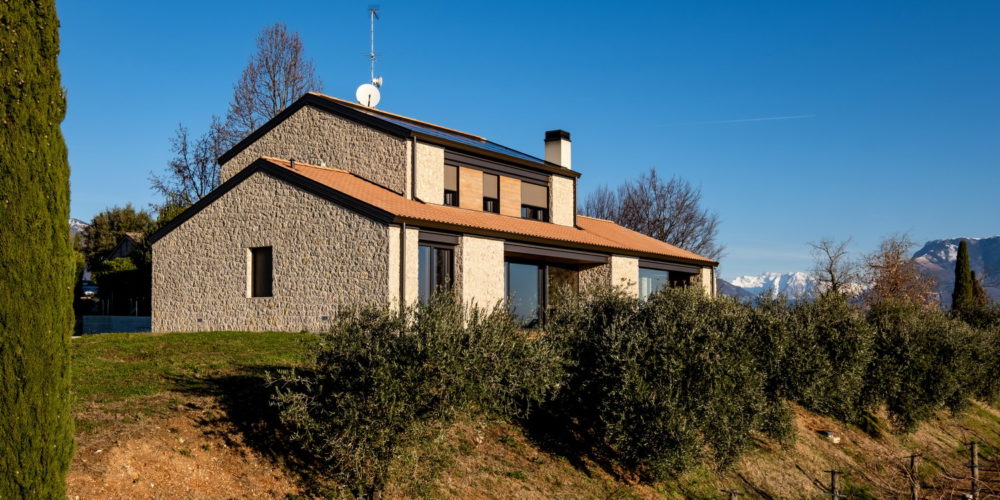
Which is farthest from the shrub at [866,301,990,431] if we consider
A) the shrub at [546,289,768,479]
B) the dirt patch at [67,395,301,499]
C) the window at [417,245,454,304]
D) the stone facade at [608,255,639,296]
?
the dirt patch at [67,395,301,499]

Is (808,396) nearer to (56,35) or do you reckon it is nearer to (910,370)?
(910,370)

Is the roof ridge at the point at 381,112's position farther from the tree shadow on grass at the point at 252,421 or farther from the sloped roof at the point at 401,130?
the tree shadow on grass at the point at 252,421

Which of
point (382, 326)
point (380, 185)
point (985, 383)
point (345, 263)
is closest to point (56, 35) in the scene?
point (382, 326)

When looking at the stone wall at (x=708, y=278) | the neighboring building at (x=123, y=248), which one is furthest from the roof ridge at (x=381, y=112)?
the neighboring building at (x=123, y=248)

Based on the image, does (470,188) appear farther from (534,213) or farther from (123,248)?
(123,248)

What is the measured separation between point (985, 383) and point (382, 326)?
27641 millimetres

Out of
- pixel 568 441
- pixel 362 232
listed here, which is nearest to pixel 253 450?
pixel 568 441

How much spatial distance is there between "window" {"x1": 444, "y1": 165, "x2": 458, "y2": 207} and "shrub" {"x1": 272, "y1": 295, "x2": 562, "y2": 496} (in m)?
14.0

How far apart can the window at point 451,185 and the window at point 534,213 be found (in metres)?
3.41

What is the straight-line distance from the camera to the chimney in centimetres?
3206

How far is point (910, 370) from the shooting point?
24.9 meters

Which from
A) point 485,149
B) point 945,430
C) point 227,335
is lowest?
point 945,430

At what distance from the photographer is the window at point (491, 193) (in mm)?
27859

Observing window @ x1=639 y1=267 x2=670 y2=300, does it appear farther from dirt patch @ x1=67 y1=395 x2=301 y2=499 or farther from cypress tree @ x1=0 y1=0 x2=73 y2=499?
cypress tree @ x1=0 y1=0 x2=73 y2=499
